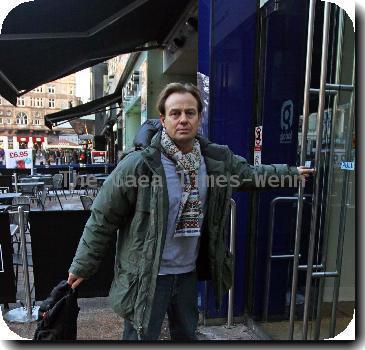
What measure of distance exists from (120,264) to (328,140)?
1641mm

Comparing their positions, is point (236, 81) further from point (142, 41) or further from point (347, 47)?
point (142, 41)

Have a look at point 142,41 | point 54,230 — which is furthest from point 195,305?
point 142,41

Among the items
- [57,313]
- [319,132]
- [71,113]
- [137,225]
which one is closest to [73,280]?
[57,313]

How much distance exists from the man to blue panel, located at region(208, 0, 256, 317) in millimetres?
1254

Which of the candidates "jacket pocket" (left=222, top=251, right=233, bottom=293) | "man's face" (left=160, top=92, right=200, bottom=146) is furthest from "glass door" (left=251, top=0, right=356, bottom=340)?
"man's face" (left=160, top=92, right=200, bottom=146)

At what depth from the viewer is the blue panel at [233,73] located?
11.2 feet

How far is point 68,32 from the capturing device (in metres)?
6.41

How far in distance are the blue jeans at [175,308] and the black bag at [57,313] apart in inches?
13.3

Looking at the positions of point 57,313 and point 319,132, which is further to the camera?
point 319,132

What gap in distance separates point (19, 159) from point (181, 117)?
1366 cm

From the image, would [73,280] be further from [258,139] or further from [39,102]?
[39,102]

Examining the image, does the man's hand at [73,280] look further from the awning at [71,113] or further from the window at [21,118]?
the window at [21,118]

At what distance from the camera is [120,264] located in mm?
2207

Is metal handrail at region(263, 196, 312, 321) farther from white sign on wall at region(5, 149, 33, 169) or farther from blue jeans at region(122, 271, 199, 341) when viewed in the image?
white sign on wall at region(5, 149, 33, 169)
